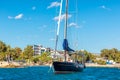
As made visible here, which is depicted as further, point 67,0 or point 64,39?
point 67,0

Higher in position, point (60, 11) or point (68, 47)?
point (60, 11)

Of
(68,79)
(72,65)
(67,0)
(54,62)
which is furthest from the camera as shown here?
(67,0)

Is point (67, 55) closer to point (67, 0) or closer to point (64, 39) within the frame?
point (64, 39)

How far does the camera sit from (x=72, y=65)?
9538cm

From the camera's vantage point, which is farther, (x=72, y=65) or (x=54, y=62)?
(x=72, y=65)

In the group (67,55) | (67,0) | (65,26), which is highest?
(67,0)

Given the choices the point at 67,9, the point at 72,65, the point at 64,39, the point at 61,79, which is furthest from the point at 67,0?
the point at 61,79

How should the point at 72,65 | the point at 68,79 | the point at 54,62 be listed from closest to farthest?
the point at 68,79 → the point at 54,62 → the point at 72,65

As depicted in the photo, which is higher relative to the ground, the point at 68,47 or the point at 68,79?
the point at 68,47

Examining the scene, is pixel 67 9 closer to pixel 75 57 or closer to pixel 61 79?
pixel 75 57

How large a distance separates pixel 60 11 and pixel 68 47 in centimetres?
A: 1045

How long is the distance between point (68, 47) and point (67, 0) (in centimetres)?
1526

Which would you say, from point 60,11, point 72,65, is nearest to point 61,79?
point 72,65

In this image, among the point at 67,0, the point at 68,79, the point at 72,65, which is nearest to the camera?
the point at 68,79
